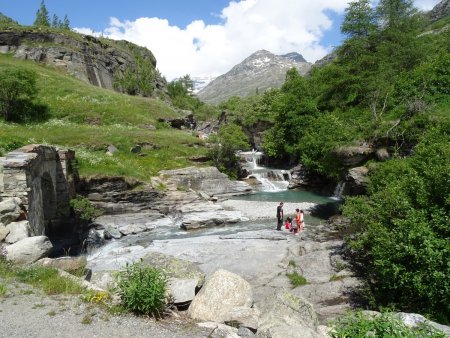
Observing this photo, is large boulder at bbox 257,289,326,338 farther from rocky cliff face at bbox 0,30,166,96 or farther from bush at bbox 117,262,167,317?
rocky cliff face at bbox 0,30,166,96

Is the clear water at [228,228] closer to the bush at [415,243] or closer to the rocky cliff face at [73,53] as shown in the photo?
the bush at [415,243]

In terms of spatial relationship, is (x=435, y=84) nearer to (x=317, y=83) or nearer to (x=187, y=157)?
(x=187, y=157)

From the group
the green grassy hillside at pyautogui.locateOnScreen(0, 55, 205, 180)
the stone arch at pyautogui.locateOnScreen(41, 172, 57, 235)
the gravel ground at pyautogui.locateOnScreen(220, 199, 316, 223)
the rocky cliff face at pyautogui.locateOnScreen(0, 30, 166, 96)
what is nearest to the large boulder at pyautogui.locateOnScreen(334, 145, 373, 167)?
the gravel ground at pyautogui.locateOnScreen(220, 199, 316, 223)

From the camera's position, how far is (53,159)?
90.0ft

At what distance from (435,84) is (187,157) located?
28010mm

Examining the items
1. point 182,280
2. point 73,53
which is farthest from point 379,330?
point 73,53

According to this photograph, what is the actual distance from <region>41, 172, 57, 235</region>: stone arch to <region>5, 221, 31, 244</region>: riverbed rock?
1354 cm

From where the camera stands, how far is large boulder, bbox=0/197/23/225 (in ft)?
46.0

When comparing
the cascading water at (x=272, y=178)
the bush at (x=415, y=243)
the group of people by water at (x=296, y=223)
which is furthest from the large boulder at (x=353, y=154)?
the bush at (x=415, y=243)

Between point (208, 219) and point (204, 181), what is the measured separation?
1047cm

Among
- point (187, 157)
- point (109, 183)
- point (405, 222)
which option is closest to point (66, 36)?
point (187, 157)

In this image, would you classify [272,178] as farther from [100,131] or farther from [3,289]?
[3,289]

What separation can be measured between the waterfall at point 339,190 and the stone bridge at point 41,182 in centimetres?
2727

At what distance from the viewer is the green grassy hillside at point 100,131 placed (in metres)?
36.9
